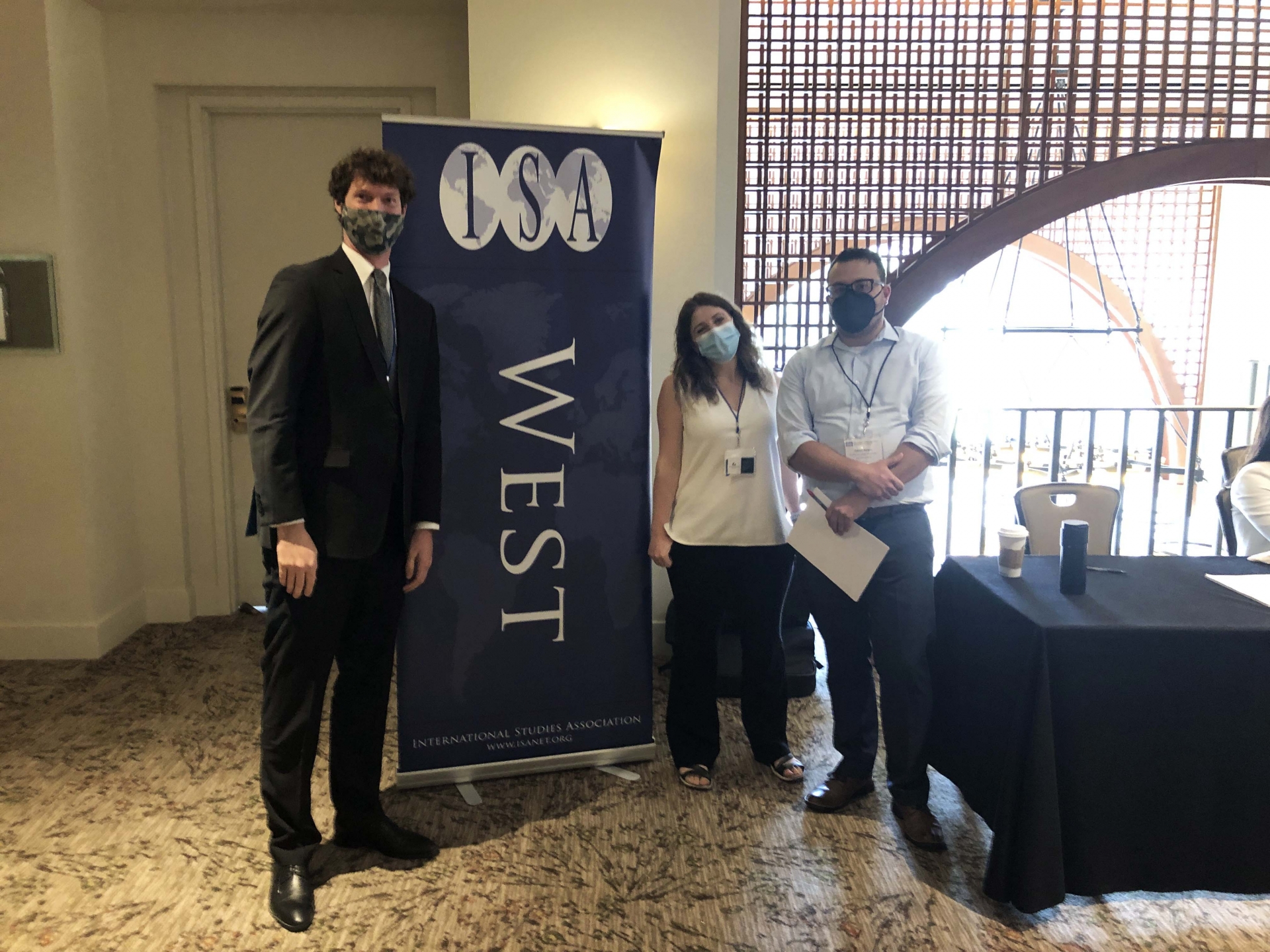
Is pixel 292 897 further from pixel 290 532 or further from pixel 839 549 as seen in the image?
pixel 839 549

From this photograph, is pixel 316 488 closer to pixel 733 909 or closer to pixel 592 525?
pixel 592 525

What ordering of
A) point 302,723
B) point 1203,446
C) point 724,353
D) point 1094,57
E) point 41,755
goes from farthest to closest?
point 1203,446, point 1094,57, point 41,755, point 724,353, point 302,723

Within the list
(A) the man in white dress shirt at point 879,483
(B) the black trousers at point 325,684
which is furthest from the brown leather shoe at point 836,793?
(B) the black trousers at point 325,684

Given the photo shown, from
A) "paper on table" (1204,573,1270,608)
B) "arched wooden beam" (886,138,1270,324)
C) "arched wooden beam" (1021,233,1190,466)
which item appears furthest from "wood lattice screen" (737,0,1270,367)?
"arched wooden beam" (1021,233,1190,466)

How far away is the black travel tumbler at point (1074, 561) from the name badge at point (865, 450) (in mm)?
466

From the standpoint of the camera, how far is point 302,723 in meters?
1.92


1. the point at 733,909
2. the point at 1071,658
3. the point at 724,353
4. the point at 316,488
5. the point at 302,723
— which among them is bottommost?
the point at 733,909

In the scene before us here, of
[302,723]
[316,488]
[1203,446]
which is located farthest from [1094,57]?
[1203,446]

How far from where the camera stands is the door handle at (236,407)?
3838mm

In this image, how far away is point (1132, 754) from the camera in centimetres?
181

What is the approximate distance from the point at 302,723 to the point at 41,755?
A: 4.31 feet

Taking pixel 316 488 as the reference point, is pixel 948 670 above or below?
below

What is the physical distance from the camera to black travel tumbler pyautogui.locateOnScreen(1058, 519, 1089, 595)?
200cm

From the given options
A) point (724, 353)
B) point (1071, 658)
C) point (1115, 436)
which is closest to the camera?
point (1071, 658)
